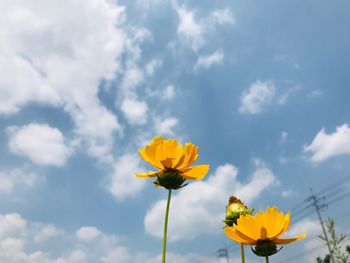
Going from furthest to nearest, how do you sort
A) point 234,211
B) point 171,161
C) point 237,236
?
point 234,211
point 171,161
point 237,236

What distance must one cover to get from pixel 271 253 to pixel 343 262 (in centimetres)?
31

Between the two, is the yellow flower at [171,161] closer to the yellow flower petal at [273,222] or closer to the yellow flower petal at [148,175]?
the yellow flower petal at [148,175]

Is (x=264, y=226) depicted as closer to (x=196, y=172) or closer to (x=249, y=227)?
(x=249, y=227)

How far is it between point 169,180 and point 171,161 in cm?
10

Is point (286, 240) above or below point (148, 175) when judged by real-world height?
below

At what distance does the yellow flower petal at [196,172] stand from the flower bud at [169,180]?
3cm

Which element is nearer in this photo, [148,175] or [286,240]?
[286,240]

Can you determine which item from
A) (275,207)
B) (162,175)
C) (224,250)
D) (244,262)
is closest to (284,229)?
(275,207)

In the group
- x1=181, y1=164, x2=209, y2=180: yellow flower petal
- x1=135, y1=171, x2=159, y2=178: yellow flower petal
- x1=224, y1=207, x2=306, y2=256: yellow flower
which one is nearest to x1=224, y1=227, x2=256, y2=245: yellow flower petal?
x1=224, y1=207, x2=306, y2=256: yellow flower

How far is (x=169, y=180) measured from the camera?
177cm

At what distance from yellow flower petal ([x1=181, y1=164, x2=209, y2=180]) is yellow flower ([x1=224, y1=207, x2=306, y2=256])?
0.31 metres

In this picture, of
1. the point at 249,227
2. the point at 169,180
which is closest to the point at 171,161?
the point at 169,180

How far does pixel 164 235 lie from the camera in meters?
1.35

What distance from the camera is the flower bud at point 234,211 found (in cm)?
201
